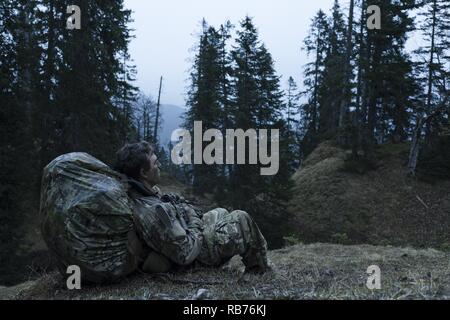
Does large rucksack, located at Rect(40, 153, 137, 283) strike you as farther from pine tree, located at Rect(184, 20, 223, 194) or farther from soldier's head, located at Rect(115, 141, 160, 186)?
pine tree, located at Rect(184, 20, 223, 194)

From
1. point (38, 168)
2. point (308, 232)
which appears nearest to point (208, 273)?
point (38, 168)

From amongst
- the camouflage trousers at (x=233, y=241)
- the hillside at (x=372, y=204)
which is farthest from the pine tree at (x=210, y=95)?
the camouflage trousers at (x=233, y=241)

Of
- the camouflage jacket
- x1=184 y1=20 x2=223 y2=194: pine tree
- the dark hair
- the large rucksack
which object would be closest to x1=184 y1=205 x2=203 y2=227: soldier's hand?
the camouflage jacket

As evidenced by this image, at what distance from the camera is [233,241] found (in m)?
4.98

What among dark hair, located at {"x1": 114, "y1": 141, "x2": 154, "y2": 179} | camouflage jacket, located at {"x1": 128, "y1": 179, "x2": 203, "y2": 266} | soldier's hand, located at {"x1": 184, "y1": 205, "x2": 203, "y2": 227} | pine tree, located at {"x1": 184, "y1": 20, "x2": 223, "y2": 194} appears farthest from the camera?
pine tree, located at {"x1": 184, "y1": 20, "x2": 223, "y2": 194}

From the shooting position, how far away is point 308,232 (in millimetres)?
22734

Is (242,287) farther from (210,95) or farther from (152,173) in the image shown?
(210,95)

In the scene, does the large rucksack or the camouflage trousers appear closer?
the large rucksack

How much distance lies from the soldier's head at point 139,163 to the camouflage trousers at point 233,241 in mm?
919

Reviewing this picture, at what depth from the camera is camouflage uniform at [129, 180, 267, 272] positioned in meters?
4.34

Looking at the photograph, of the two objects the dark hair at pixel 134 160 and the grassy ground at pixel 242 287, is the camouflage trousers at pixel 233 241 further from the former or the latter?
the dark hair at pixel 134 160

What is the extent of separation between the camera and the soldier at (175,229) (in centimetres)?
435
